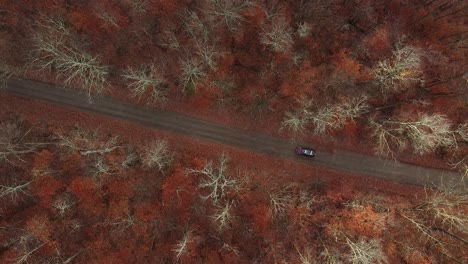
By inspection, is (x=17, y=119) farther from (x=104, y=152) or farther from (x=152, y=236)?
(x=152, y=236)

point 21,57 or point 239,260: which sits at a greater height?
point 21,57

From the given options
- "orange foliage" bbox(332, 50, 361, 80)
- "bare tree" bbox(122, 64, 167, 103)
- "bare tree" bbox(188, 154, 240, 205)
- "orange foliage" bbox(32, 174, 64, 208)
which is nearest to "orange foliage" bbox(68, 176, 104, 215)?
"orange foliage" bbox(32, 174, 64, 208)

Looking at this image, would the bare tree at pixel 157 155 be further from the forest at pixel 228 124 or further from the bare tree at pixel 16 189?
the bare tree at pixel 16 189

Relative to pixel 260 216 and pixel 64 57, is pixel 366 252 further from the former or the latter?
pixel 64 57

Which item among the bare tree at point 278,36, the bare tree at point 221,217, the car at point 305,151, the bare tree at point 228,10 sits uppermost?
the bare tree at point 228,10

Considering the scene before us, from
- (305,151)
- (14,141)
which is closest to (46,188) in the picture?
(14,141)

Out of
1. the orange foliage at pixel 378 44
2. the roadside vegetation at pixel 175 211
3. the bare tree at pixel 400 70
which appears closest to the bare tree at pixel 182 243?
the roadside vegetation at pixel 175 211

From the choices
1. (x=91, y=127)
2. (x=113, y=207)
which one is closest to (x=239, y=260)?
(x=113, y=207)
